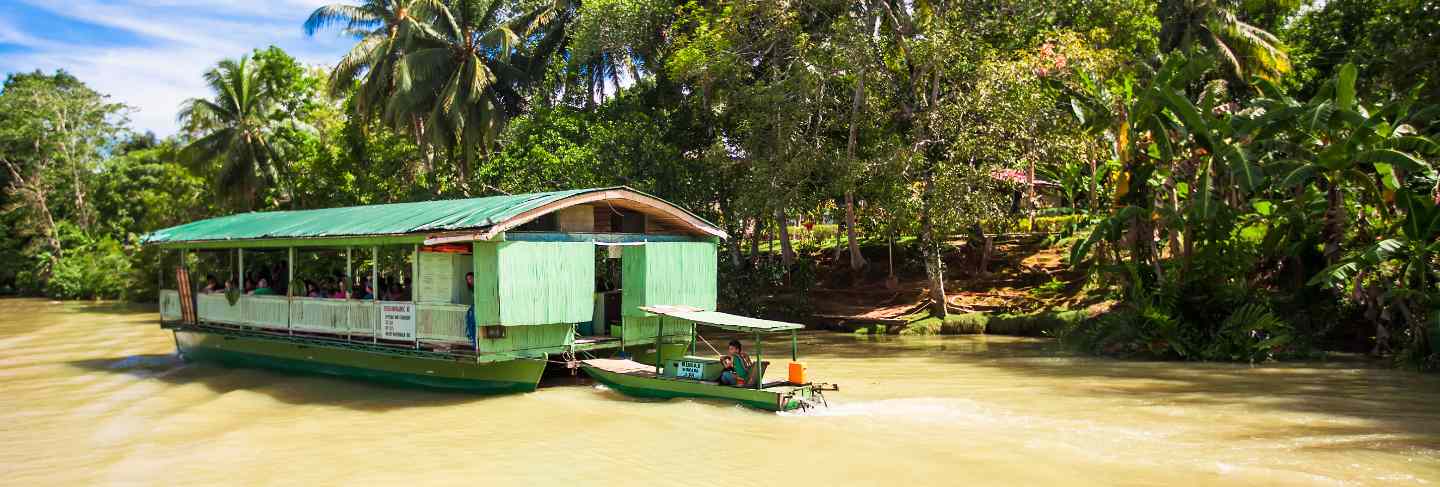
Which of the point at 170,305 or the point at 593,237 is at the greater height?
the point at 593,237

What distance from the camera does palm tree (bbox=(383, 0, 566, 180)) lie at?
28.2m

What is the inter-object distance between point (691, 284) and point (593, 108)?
13.7 meters

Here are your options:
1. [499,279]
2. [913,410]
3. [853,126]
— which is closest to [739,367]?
[913,410]

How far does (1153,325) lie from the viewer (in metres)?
16.5

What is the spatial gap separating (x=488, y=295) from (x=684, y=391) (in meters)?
2.71

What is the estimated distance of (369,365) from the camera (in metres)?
14.3

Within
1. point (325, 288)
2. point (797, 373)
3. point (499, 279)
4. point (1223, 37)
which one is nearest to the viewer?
point (797, 373)

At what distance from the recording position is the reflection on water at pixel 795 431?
8.87 m

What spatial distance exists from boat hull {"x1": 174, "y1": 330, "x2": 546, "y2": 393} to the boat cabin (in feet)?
0.77

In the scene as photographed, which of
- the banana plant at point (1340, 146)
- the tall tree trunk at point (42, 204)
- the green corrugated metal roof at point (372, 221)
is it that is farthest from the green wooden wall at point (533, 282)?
the tall tree trunk at point (42, 204)

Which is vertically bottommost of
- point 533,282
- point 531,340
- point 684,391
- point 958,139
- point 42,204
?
point 684,391

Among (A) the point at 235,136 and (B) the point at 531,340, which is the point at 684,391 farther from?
(A) the point at 235,136

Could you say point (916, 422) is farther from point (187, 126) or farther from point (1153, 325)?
point (187, 126)

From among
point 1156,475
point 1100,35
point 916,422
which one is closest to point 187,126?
point 1100,35
